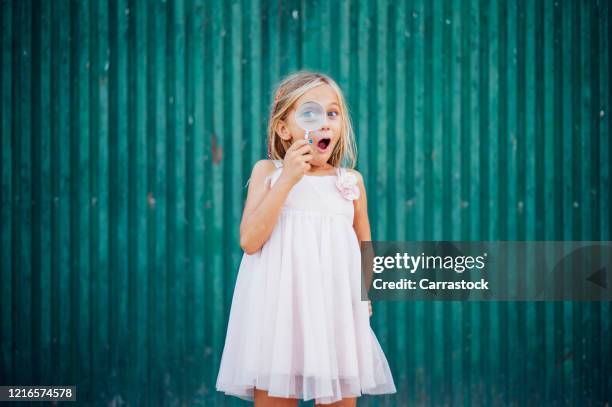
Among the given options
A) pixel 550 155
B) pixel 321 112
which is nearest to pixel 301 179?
pixel 321 112

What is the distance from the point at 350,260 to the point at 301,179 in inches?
13.0

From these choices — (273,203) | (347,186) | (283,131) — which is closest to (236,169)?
(283,131)

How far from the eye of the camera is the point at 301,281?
7.40 feet

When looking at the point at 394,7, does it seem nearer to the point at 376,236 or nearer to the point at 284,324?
the point at 376,236

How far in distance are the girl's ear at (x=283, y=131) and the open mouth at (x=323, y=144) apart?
13 centimetres


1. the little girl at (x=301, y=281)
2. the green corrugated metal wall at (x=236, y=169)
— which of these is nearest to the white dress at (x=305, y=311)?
the little girl at (x=301, y=281)

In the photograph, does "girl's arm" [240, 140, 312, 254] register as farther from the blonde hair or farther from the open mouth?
the blonde hair

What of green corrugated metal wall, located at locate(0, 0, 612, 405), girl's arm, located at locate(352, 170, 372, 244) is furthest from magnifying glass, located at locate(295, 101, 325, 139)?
green corrugated metal wall, located at locate(0, 0, 612, 405)

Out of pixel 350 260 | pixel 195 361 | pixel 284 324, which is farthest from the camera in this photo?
pixel 195 361

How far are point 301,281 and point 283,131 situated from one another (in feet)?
1.83

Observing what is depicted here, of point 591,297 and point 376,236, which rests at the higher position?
point 376,236

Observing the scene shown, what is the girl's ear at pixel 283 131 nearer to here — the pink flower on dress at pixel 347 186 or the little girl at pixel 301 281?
the little girl at pixel 301 281

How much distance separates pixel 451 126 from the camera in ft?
13.4

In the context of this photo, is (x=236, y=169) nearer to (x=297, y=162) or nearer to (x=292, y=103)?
(x=292, y=103)
